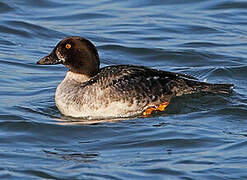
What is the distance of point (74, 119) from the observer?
35.3ft

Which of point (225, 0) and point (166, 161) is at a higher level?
point (225, 0)

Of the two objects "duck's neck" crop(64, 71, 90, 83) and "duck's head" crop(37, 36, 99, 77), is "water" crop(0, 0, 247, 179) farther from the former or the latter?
"duck's head" crop(37, 36, 99, 77)

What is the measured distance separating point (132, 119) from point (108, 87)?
0.58m

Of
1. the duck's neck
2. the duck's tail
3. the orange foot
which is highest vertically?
the duck's neck

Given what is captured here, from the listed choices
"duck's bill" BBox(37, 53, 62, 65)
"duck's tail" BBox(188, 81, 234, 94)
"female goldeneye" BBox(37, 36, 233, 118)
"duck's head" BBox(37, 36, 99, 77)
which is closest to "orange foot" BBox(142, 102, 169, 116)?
"female goldeneye" BBox(37, 36, 233, 118)

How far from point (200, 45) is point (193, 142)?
6.06 meters

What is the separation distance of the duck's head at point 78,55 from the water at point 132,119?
2.51 feet

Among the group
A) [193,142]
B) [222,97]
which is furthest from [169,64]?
[193,142]

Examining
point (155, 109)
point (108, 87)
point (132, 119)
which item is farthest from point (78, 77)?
point (155, 109)

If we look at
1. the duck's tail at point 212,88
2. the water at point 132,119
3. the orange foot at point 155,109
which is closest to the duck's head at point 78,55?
the water at point 132,119

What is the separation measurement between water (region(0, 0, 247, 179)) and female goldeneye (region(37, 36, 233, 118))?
20 cm

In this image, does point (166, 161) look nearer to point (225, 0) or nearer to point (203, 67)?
point (203, 67)

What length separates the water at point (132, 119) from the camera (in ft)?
28.1

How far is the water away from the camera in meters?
8.58
